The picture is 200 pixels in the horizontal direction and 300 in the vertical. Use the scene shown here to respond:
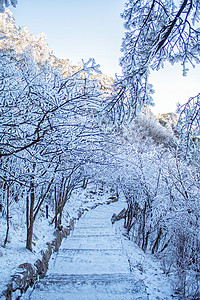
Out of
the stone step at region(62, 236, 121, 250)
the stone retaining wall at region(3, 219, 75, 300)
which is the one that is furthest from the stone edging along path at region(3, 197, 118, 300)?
the stone step at region(62, 236, 121, 250)

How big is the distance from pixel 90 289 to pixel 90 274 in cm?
80

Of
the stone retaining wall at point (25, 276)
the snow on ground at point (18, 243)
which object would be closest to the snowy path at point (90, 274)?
the stone retaining wall at point (25, 276)

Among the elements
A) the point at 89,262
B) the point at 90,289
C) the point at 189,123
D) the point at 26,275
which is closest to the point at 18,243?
the point at 26,275

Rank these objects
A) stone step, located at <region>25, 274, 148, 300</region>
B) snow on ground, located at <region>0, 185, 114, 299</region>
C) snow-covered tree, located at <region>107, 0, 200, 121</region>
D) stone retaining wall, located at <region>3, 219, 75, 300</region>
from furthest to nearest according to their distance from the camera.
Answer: snow on ground, located at <region>0, 185, 114, 299</region>
stone step, located at <region>25, 274, 148, 300</region>
stone retaining wall, located at <region>3, 219, 75, 300</region>
snow-covered tree, located at <region>107, 0, 200, 121</region>

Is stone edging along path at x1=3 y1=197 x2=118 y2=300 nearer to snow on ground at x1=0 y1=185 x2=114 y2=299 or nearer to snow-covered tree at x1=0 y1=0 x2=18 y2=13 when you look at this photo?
snow on ground at x1=0 y1=185 x2=114 y2=299

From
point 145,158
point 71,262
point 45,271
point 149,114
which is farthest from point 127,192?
point 149,114

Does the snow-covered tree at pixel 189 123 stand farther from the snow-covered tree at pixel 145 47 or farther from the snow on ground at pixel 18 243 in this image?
the snow on ground at pixel 18 243

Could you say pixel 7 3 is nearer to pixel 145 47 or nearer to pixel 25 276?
pixel 145 47

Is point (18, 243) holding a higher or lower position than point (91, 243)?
higher

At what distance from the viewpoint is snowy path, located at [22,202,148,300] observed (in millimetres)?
3148

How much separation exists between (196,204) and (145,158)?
5.02 m

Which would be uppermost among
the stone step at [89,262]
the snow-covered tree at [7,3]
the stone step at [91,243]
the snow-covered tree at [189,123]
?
the snow-covered tree at [7,3]

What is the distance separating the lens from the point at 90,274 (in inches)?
159

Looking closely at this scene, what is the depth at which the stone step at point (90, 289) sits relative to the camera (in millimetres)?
3068
